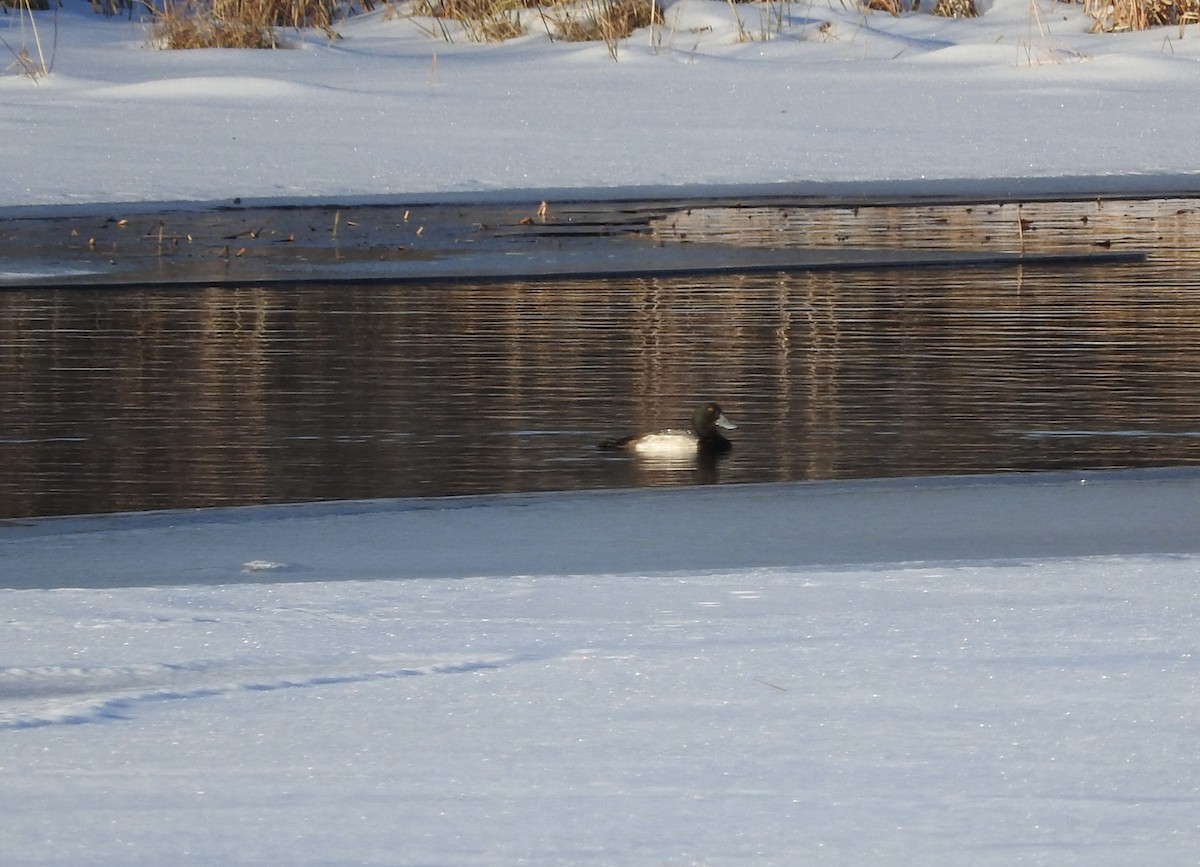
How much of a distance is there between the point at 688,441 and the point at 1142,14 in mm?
15031

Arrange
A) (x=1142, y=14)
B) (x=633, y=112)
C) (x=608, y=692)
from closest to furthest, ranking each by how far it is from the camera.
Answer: (x=608, y=692)
(x=633, y=112)
(x=1142, y=14)

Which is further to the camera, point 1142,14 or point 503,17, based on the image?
point 503,17

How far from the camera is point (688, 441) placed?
631 cm

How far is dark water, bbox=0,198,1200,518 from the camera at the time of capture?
20.0 ft

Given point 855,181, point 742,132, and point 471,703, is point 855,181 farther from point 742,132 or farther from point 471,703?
point 471,703

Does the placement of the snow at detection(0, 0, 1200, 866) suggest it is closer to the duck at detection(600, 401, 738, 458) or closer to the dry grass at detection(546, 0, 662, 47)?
the duck at detection(600, 401, 738, 458)

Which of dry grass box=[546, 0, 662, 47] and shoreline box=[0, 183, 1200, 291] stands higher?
dry grass box=[546, 0, 662, 47]

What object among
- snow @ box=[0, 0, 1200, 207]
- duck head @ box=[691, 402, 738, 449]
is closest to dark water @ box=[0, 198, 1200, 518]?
duck head @ box=[691, 402, 738, 449]

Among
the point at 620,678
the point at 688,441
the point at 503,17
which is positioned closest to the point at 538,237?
the point at 688,441

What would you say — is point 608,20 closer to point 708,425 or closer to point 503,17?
point 503,17

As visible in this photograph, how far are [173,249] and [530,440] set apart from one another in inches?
224

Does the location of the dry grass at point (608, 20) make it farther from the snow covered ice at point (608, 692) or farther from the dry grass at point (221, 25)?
the snow covered ice at point (608, 692)

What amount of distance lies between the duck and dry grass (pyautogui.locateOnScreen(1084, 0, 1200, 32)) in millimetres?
14710

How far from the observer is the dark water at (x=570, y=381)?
6.11 m
